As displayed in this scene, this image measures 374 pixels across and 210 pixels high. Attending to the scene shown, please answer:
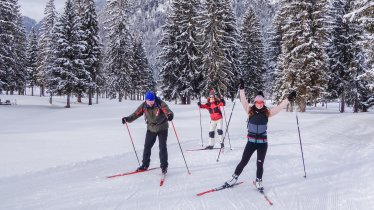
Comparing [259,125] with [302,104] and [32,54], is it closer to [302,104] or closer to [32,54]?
[302,104]

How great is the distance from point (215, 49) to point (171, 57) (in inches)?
200

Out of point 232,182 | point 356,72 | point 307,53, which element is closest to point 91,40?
point 307,53

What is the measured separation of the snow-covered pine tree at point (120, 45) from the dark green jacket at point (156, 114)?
136 feet

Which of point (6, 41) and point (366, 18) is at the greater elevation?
point (6, 41)

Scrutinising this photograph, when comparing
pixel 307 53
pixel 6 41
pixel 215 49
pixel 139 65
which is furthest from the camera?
pixel 139 65

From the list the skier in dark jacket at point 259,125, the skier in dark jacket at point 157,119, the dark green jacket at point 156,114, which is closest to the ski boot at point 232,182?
the skier in dark jacket at point 259,125

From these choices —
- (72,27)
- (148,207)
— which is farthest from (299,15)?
(148,207)

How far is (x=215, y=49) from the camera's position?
A: 126 feet

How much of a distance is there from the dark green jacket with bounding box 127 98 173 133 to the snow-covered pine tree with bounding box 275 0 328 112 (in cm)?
2327

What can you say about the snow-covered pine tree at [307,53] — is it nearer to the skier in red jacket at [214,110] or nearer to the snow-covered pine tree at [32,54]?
the skier in red jacket at [214,110]

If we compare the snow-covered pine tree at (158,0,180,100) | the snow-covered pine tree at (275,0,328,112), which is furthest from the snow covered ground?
the snow-covered pine tree at (158,0,180,100)

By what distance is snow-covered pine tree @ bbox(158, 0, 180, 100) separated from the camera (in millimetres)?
39281

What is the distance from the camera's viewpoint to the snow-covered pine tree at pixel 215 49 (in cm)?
3781

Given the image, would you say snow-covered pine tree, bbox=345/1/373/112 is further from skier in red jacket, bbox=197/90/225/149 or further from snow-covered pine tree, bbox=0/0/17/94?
snow-covered pine tree, bbox=0/0/17/94
